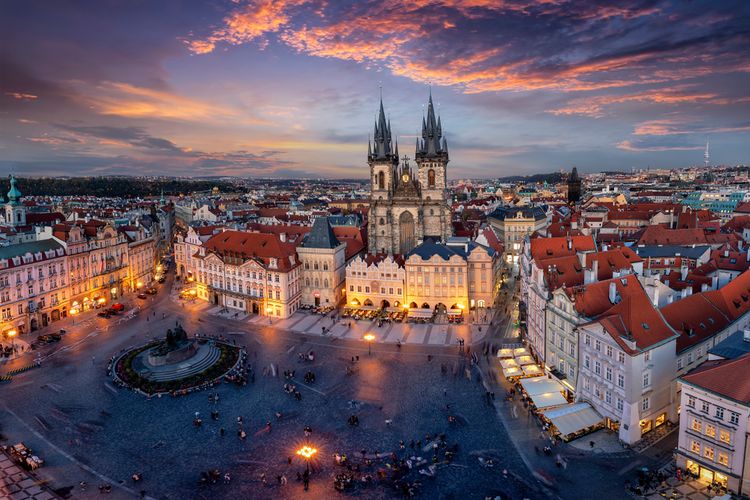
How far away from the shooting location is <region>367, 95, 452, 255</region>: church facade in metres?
102

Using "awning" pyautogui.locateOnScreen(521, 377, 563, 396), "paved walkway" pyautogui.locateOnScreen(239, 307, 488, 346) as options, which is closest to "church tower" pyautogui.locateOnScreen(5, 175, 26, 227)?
"paved walkway" pyautogui.locateOnScreen(239, 307, 488, 346)

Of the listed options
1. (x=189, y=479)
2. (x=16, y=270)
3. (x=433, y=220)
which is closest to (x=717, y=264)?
(x=433, y=220)

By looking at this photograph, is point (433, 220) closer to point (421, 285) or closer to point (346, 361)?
point (421, 285)

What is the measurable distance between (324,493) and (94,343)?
45.7 meters

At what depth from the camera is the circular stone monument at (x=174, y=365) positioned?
53938 mm

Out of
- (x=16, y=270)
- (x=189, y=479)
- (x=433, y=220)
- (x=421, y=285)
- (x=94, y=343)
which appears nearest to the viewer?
(x=189, y=479)

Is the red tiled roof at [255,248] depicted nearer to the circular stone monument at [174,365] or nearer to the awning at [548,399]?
the circular stone monument at [174,365]

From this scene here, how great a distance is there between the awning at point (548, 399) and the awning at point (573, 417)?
1.23 m

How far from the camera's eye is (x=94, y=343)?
66688mm

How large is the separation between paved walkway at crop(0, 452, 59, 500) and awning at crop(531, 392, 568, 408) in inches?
1522

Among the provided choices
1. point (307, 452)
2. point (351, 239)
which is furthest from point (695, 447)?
point (351, 239)

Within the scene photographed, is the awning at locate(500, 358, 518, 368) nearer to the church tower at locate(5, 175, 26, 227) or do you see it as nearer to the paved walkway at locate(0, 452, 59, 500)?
the paved walkway at locate(0, 452, 59, 500)

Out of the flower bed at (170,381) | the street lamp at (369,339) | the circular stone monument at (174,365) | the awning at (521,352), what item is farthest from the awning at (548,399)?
the flower bed at (170,381)

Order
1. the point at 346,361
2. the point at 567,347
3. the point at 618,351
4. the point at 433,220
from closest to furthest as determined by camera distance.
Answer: the point at 618,351
the point at 567,347
the point at 346,361
the point at 433,220
